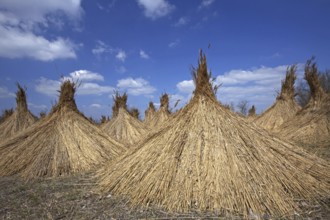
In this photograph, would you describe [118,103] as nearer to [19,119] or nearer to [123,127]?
[123,127]

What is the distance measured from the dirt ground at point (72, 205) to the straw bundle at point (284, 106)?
11.4m

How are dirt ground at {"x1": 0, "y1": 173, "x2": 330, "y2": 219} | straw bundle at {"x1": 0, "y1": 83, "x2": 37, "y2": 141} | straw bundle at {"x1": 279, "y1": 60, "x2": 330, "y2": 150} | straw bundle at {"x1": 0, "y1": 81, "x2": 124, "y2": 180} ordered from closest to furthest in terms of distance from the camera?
dirt ground at {"x1": 0, "y1": 173, "x2": 330, "y2": 219} < straw bundle at {"x1": 0, "y1": 81, "x2": 124, "y2": 180} < straw bundle at {"x1": 279, "y1": 60, "x2": 330, "y2": 150} < straw bundle at {"x1": 0, "y1": 83, "x2": 37, "y2": 141}

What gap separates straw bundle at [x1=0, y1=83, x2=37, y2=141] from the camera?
1227cm

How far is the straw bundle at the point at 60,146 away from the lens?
6652 mm

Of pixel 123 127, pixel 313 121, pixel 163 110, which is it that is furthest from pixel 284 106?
pixel 123 127

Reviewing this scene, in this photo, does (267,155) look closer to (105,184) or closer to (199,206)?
(199,206)

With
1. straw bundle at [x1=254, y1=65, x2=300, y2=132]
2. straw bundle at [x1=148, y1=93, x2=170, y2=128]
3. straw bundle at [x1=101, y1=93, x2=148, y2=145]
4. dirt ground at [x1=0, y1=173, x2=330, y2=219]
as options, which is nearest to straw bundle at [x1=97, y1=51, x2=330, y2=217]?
dirt ground at [x1=0, y1=173, x2=330, y2=219]

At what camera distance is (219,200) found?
3.69 metres

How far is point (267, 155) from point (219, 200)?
3.95 feet

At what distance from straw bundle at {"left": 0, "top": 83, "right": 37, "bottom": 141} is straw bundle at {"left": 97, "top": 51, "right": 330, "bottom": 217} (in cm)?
925

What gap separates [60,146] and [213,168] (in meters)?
4.71

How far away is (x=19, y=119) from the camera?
42.6 ft

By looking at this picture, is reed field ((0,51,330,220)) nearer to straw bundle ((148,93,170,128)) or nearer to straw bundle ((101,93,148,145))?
straw bundle ((101,93,148,145))

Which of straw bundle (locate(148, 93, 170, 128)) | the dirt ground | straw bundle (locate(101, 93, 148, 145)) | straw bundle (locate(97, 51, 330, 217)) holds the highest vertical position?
straw bundle (locate(148, 93, 170, 128))
